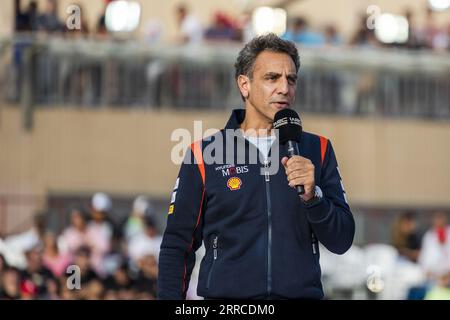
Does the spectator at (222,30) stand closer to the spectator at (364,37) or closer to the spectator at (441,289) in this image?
the spectator at (364,37)

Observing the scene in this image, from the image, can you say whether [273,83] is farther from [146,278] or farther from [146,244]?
[146,244]

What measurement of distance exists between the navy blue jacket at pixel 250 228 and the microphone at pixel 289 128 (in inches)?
6.8

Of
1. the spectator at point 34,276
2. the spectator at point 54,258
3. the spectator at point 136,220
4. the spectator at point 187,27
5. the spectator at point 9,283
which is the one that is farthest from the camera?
the spectator at point 187,27

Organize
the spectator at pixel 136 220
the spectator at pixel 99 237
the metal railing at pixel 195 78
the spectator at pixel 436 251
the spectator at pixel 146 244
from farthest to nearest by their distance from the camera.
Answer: the metal railing at pixel 195 78
the spectator at pixel 436 251
the spectator at pixel 136 220
the spectator at pixel 146 244
the spectator at pixel 99 237

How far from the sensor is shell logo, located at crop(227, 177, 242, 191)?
5961mm

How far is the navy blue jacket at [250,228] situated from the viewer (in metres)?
5.79

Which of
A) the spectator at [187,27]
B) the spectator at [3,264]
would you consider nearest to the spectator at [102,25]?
the spectator at [187,27]

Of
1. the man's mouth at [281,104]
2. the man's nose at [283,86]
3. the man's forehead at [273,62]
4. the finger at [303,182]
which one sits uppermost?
the man's forehead at [273,62]

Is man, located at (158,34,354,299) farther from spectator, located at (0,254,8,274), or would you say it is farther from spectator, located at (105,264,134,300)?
spectator, located at (0,254,8,274)

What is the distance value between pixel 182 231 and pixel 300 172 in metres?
0.80

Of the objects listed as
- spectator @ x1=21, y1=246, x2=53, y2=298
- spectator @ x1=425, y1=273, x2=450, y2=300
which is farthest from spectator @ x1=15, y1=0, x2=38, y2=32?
spectator @ x1=425, y1=273, x2=450, y2=300

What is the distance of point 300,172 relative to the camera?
5496 millimetres

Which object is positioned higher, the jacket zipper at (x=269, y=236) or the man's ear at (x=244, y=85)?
the man's ear at (x=244, y=85)

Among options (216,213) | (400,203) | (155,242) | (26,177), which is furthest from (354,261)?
(216,213)
